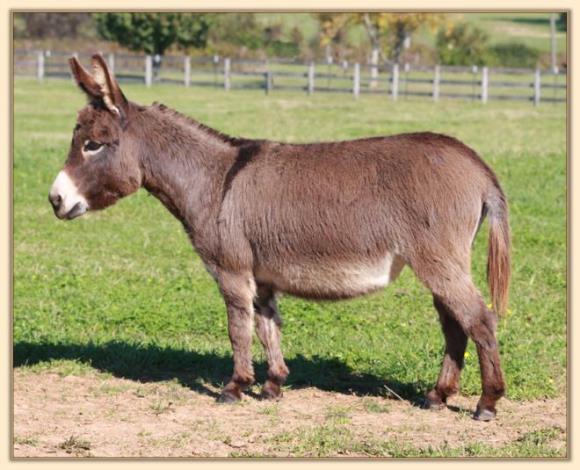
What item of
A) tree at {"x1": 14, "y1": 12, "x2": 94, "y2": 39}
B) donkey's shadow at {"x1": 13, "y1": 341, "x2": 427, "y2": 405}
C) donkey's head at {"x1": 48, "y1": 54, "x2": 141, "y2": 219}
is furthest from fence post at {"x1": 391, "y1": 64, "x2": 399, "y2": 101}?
donkey's head at {"x1": 48, "y1": 54, "x2": 141, "y2": 219}

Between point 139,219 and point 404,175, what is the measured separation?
8426mm

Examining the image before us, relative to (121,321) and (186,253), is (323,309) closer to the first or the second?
(121,321)

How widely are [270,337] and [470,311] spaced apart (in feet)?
5.13

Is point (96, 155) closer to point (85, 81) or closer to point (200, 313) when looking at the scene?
point (85, 81)

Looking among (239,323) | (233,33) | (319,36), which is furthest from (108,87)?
(233,33)

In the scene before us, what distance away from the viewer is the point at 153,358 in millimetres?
8656

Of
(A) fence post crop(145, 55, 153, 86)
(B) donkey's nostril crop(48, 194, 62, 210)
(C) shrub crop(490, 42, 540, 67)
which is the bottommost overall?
(B) donkey's nostril crop(48, 194, 62, 210)

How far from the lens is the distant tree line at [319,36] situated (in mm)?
50062

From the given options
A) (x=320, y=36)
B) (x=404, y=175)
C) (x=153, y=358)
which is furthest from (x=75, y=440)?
(x=320, y=36)

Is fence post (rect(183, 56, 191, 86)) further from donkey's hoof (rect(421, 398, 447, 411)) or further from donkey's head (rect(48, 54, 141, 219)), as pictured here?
donkey's hoof (rect(421, 398, 447, 411))

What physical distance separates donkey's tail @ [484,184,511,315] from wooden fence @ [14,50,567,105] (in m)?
37.1

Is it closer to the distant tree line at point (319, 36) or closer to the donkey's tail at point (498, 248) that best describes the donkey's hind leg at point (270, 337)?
the donkey's tail at point (498, 248)

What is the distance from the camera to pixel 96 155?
25.1ft

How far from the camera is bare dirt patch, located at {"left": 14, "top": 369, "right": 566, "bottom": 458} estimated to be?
21.8ft
